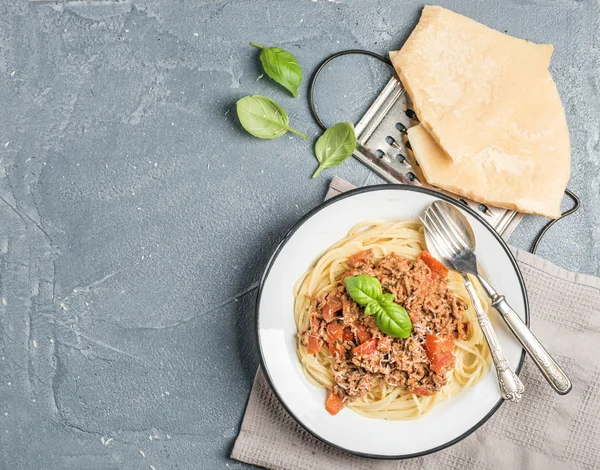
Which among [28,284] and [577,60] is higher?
[577,60]

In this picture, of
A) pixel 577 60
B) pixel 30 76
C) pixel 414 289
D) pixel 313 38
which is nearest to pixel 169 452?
pixel 414 289

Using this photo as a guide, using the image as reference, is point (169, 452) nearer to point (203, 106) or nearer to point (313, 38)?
point (203, 106)

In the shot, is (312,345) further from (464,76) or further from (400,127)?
(464,76)

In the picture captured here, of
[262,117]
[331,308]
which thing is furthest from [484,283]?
[262,117]

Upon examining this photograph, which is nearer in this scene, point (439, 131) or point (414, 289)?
point (414, 289)

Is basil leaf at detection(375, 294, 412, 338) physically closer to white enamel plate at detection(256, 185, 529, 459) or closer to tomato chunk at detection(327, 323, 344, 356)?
tomato chunk at detection(327, 323, 344, 356)

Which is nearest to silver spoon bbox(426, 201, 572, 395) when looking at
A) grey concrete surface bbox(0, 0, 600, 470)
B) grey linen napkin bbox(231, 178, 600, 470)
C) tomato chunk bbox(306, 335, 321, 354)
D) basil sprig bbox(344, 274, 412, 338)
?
grey linen napkin bbox(231, 178, 600, 470)
